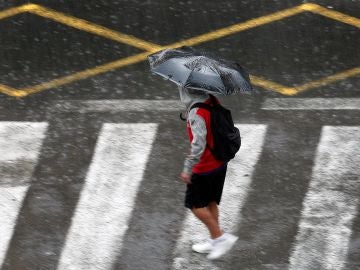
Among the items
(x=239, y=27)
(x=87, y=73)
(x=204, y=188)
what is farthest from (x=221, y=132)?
(x=239, y=27)

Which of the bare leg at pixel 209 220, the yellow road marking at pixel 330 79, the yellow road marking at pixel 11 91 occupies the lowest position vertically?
the bare leg at pixel 209 220

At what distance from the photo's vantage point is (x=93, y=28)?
13180 mm

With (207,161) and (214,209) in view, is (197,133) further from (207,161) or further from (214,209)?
(214,209)

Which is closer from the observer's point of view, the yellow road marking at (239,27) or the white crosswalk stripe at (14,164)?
the white crosswalk stripe at (14,164)

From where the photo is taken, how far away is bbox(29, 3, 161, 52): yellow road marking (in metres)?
12.8

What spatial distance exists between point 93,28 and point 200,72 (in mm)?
4715

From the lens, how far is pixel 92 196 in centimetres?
1027

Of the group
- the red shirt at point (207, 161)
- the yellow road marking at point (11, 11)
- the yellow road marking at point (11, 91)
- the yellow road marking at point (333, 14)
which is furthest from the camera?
the yellow road marking at point (11, 11)

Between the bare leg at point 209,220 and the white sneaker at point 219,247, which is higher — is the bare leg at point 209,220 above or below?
above

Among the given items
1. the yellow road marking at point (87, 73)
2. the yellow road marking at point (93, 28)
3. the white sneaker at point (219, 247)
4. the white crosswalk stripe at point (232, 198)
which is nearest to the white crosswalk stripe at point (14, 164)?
the yellow road marking at point (87, 73)

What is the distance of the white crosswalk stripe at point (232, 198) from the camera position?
9461mm

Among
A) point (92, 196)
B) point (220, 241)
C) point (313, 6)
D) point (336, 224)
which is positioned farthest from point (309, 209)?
point (313, 6)

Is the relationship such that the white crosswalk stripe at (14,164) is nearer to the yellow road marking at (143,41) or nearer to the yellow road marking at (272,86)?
the yellow road marking at (143,41)

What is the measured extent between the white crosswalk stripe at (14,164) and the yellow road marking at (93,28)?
1995 mm
